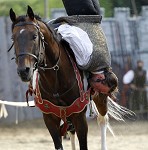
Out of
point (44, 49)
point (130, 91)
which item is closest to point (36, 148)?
point (44, 49)

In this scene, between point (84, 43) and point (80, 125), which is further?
point (84, 43)

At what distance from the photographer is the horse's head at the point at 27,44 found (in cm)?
602

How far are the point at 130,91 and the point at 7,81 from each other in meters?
2.76

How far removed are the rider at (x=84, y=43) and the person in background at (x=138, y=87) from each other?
6.96m

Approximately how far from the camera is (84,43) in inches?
283

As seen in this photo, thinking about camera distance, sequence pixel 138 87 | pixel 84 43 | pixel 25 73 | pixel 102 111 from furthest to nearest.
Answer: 1. pixel 138 87
2. pixel 102 111
3. pixel 84 43
4. pixel 25 73

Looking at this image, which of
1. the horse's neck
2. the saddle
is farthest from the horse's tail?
the horse's neck

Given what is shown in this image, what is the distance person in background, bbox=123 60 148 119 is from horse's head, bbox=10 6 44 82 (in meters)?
8.37

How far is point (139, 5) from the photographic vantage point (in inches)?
747

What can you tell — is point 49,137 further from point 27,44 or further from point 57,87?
point 27,44

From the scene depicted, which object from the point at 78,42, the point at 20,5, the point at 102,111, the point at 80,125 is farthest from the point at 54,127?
the point at 20,5

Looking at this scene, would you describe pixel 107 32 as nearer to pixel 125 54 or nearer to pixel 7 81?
pixel 125 54

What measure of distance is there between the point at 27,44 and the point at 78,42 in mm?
1078

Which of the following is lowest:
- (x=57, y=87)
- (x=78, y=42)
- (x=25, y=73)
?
(x=57, y=87)
